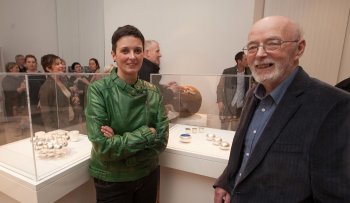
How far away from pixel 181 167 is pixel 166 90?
0.81m

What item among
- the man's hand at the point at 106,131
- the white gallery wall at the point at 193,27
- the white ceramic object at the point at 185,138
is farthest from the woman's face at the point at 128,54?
the white gallery wall at the point at 193,27

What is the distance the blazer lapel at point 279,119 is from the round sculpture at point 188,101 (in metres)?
1.22

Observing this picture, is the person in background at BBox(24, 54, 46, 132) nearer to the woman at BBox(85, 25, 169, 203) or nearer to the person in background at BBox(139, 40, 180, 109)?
the woman at BBox(85, 25, 169, 203)

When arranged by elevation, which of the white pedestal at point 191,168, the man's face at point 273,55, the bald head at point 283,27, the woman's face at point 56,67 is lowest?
the white pedestal at point 191,168

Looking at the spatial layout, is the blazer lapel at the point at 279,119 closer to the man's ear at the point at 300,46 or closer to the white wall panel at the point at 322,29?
the man's ear at the point at 300,46

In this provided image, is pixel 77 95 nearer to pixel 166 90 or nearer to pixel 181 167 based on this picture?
pixel 166 90

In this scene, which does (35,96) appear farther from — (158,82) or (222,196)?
(222,196)

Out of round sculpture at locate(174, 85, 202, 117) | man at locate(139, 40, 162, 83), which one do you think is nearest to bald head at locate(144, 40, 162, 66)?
man at locate(139, 40, 162, 83)

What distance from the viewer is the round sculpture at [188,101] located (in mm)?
2066

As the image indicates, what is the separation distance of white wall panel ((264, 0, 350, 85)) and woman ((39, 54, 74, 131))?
3.25 m

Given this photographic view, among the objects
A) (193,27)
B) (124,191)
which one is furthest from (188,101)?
(193,27)

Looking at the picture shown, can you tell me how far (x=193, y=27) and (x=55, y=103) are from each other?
309cm

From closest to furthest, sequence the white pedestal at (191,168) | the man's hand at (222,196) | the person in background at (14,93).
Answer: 1. the man's hand at (222,196)
2. the person in background at (14,93)
3. the white pedestal at (191,168)

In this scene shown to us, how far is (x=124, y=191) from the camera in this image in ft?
3.85
